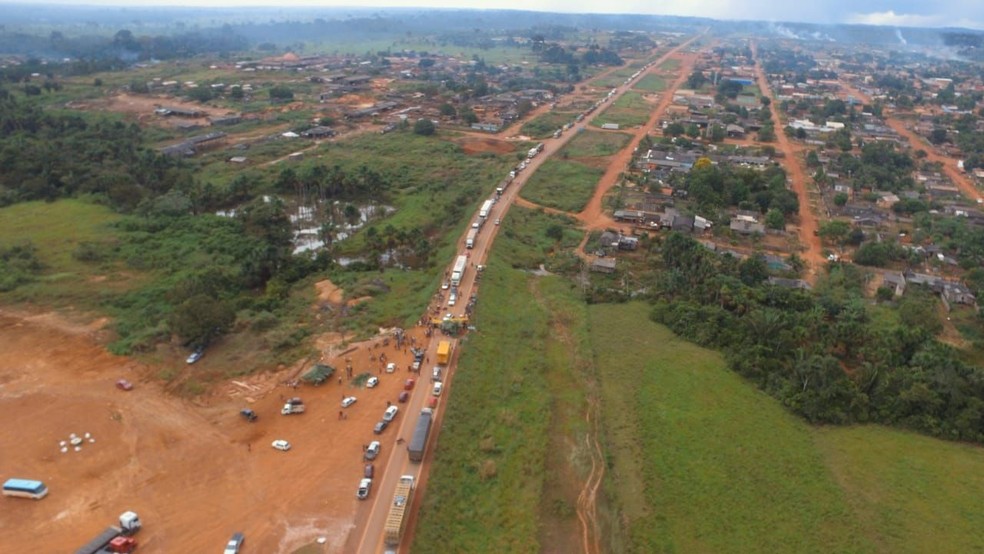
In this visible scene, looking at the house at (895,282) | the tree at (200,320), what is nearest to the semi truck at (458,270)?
the tree at (200,320)

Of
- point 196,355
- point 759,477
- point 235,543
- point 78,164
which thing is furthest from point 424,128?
point 235,543

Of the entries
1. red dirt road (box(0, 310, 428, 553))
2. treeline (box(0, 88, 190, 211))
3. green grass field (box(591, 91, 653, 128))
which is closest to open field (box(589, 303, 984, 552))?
red dirt road (box(0, 310, 428, 553))

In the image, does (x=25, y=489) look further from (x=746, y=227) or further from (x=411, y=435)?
(x=746, y=227)

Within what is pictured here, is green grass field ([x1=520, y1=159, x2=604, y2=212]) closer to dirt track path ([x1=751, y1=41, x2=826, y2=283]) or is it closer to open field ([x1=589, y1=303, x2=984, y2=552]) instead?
dirt track path ([x1=751, y1=41, x2=826, y2=283])

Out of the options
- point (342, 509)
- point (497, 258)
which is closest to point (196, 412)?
point (342, 509)

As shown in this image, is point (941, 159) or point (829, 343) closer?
point (829, 343)

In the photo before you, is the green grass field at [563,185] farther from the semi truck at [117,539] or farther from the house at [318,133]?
the semi truck at [117,539]
